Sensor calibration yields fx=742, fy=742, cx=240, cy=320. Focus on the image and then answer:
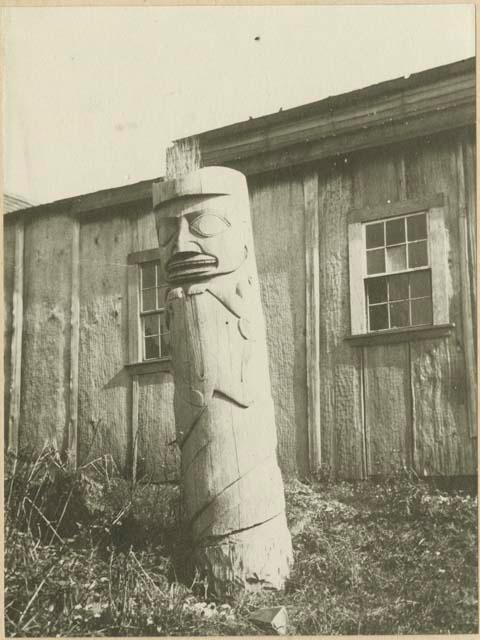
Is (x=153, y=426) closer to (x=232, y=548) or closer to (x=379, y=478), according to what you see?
(x=379, y=478)

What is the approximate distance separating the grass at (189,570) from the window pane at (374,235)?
237cm

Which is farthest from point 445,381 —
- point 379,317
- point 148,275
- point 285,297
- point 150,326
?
point 148,275

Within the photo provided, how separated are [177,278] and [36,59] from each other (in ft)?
6.85

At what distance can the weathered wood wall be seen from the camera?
676cm

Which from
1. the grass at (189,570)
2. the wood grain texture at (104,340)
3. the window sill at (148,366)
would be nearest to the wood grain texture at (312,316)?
the grass at (189,570)

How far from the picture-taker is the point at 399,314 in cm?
710

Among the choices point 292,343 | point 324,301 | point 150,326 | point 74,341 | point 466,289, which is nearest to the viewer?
point 466,289

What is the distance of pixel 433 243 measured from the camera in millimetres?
6895

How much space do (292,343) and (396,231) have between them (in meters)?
1.53

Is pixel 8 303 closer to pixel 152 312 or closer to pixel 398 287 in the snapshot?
pixel 152 312

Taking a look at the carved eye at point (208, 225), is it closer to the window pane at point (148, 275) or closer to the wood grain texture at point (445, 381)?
the wood grain texture at point (445, 381)

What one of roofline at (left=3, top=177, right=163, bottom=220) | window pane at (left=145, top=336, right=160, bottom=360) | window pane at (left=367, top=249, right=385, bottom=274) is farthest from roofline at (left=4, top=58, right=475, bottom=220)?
window pane at (left=145, top=336, right=160, bottom=360)

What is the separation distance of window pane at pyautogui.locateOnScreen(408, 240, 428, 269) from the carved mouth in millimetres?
2840

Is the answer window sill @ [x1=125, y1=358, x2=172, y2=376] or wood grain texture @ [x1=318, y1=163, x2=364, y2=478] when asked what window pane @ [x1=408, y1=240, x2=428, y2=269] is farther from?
window sill @ [x1=125, y1=358, x2=172, y2=376]
